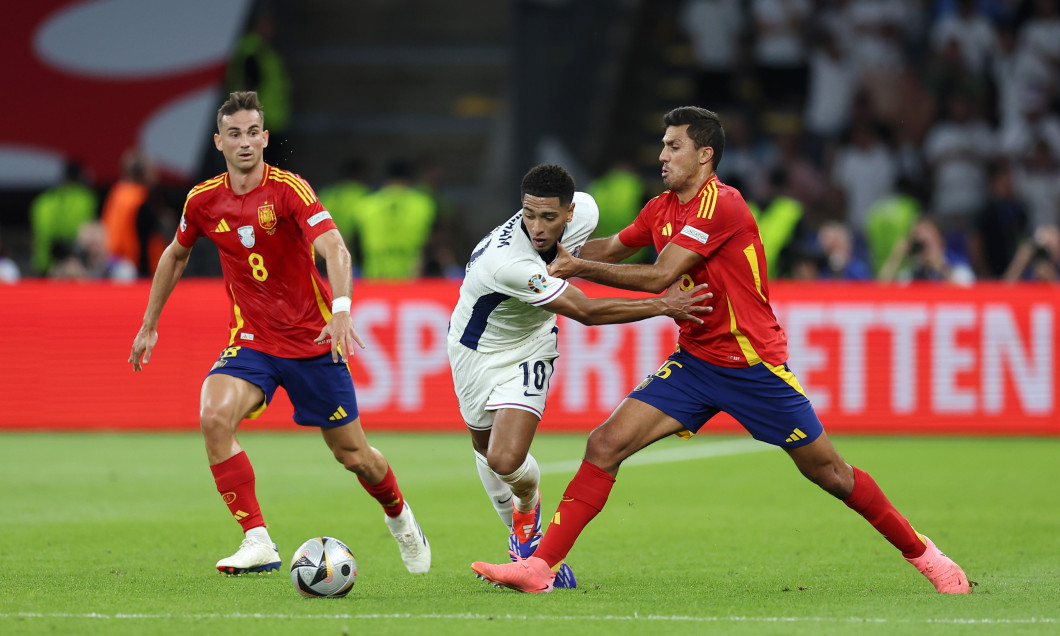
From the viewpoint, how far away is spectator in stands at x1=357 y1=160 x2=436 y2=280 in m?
16.2

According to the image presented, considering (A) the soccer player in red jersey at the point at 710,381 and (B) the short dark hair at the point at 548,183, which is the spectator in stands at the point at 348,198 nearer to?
(B) the short dark hair at the point at 548,183

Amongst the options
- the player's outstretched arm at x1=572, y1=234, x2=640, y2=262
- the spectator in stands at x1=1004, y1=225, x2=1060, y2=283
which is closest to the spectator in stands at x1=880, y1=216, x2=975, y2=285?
the spectator in stands at x1=1004, y1=225, x2=1060, y2=283

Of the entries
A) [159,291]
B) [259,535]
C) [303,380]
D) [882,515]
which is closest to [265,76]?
[159,291]

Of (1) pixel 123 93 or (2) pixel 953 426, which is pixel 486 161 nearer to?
(1) pixel 123 93

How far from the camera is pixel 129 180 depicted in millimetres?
16875

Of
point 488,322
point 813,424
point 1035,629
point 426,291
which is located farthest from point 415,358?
point 1035,629

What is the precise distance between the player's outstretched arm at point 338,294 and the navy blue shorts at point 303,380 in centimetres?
28

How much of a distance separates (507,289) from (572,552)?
187 cm

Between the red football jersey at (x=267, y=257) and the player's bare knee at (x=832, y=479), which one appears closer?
the player's bare knee at (x=832, y=479)

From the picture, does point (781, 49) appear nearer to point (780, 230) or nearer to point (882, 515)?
point (780, 230)

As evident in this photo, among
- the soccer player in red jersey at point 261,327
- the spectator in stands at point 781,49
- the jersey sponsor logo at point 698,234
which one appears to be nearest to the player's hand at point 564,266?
the jersey sponsor logo at point 698,234

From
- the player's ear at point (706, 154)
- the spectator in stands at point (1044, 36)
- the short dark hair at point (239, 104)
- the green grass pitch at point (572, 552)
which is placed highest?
the spectator in stands at point (1044, 36)

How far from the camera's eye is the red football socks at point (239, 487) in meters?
7.16

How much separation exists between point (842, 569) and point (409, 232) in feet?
32.2
